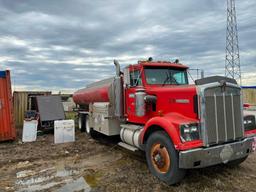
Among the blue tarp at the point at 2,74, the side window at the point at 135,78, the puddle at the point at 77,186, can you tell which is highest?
the blue tarp at the point at 2,74

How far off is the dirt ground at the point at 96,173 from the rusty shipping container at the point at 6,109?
62.4 inches

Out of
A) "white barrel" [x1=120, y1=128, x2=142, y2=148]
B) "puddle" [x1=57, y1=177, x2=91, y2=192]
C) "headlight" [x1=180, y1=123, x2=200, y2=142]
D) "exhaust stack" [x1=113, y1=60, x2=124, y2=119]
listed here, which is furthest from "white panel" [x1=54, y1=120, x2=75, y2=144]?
"headlight" [x1=180, y1=123, x2=200, y2=142]

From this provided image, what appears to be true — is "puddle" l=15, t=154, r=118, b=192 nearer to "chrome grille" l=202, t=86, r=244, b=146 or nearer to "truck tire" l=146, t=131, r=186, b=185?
"truck tire" l=146, t=131, r=186, b=185

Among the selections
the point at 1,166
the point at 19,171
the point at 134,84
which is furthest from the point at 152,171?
the point at 1,166

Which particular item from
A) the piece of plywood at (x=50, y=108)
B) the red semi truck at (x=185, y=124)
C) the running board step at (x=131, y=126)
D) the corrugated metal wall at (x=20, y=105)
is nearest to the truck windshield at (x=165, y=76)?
the red semi truck at (x=185, y=124)

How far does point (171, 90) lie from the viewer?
Answer: 523cm

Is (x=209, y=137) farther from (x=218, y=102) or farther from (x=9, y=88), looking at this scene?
(x=9, y=88)

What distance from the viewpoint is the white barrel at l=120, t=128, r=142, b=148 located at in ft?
19.2

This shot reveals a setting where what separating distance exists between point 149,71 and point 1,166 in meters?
4.47

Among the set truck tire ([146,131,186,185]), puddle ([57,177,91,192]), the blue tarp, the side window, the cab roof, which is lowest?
puddle ([57,177,91,192])

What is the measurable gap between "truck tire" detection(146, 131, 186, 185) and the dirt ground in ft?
0.54

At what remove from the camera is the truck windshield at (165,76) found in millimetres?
6246

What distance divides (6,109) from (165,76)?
6.45 metres

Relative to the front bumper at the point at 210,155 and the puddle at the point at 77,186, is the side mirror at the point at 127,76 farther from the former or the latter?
the front bumper at the point at 210,155
